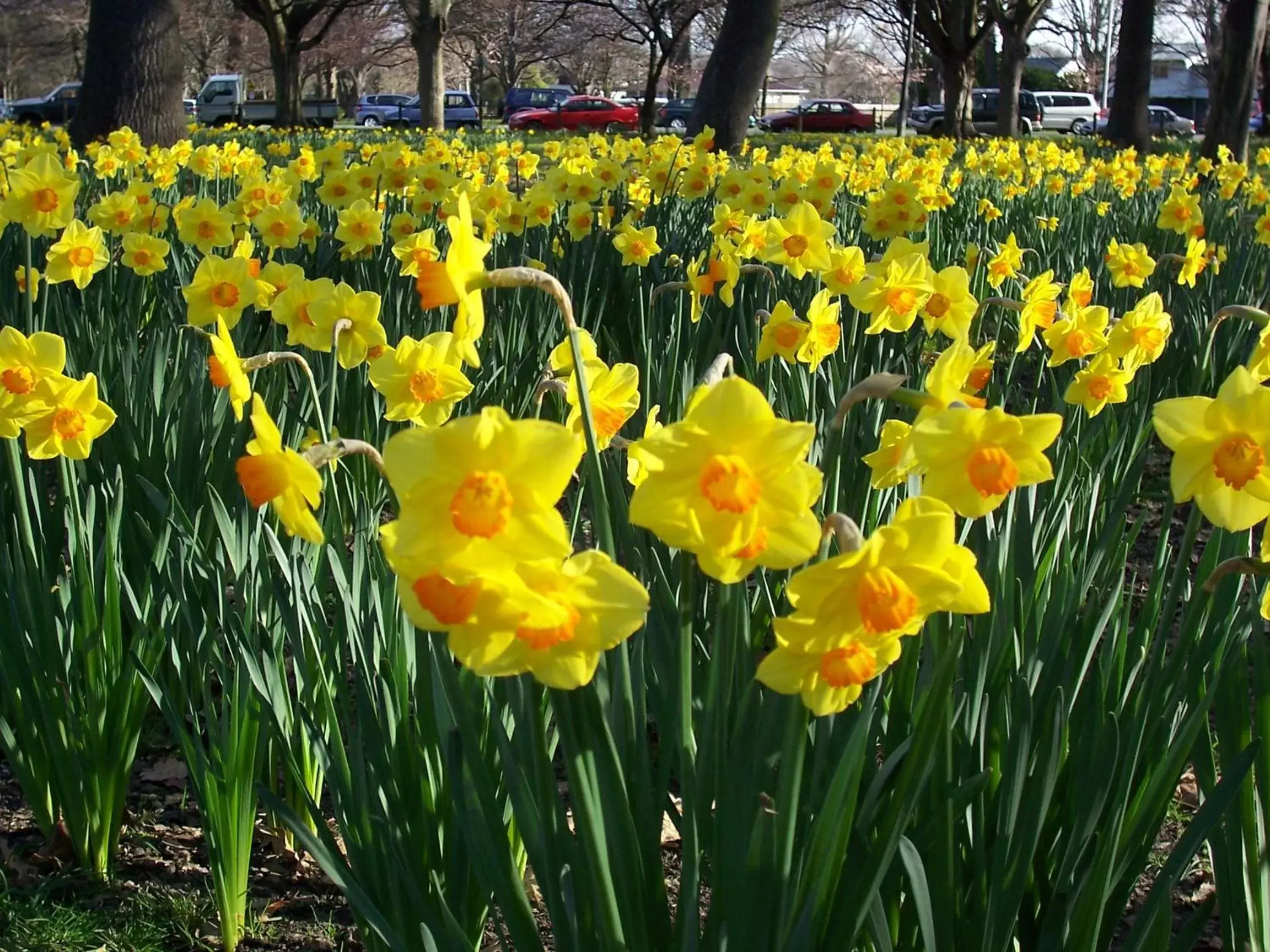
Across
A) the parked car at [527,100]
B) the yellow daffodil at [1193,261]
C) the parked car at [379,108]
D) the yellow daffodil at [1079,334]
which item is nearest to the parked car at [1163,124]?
the parked car at [527,100]

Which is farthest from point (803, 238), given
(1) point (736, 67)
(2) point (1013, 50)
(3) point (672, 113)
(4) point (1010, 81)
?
(3) point (672, 113)

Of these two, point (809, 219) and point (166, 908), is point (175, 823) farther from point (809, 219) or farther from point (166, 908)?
point (809, 219)

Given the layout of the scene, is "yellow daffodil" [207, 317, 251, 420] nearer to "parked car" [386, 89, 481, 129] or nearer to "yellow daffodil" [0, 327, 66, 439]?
"yellow daffodil" [0, 327, 66, 439]

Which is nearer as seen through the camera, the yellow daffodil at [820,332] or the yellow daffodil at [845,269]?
the yellow daffodil at [820,332]

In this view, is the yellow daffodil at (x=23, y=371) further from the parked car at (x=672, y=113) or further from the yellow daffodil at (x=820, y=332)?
the parked car at (x=672, y=113)

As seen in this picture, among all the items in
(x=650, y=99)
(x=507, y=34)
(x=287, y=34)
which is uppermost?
(x=507, y=34)

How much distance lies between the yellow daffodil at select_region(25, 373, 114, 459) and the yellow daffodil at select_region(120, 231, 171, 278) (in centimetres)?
180

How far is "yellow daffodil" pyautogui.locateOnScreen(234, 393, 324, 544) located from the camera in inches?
38.8

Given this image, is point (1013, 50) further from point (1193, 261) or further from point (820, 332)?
point (820, 332)

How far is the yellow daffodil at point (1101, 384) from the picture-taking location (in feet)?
6.34

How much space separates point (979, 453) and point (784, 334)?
110 centimetres

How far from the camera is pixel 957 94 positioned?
2294cm

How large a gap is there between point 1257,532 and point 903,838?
120cm

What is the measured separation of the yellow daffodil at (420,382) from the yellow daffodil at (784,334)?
76cm
